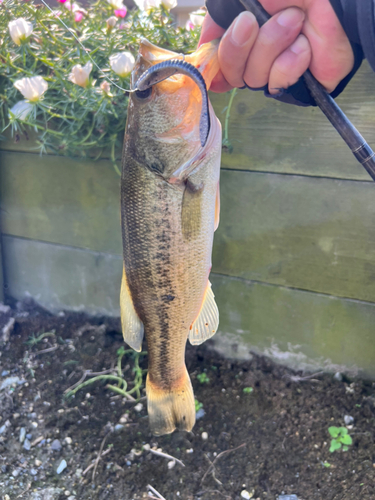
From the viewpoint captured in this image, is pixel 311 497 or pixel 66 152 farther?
pixel 66 152

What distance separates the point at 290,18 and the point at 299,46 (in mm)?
70

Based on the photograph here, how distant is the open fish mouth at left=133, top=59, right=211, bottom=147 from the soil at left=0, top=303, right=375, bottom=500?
1.45m

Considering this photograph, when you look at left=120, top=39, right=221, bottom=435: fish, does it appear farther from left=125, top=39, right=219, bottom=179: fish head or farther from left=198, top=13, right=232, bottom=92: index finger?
left=198, top=13, right=232, bottom=92: index finger

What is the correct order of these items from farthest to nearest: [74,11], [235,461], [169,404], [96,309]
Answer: [96,309]
[74,11]
[235,461]
[169,404]

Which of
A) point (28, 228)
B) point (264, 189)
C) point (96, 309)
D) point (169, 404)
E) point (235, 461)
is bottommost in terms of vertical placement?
point (96, 309)

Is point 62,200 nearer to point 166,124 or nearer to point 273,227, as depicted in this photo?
point 273,227

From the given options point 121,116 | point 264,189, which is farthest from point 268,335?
point 121,116

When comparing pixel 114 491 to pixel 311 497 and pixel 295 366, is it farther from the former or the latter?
pixel 295 366

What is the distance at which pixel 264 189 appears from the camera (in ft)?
6.40

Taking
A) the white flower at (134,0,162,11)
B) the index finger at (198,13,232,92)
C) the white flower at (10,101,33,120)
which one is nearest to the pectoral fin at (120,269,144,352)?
the index finger at (198,13,232,92)

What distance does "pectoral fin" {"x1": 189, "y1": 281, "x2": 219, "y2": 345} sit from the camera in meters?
1.21

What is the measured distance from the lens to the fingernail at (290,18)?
0.85 m

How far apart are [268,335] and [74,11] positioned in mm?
2148

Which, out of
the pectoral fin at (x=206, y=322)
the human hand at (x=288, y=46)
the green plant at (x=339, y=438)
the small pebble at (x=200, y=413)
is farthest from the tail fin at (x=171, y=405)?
the human hand at (x=288, y=46)
